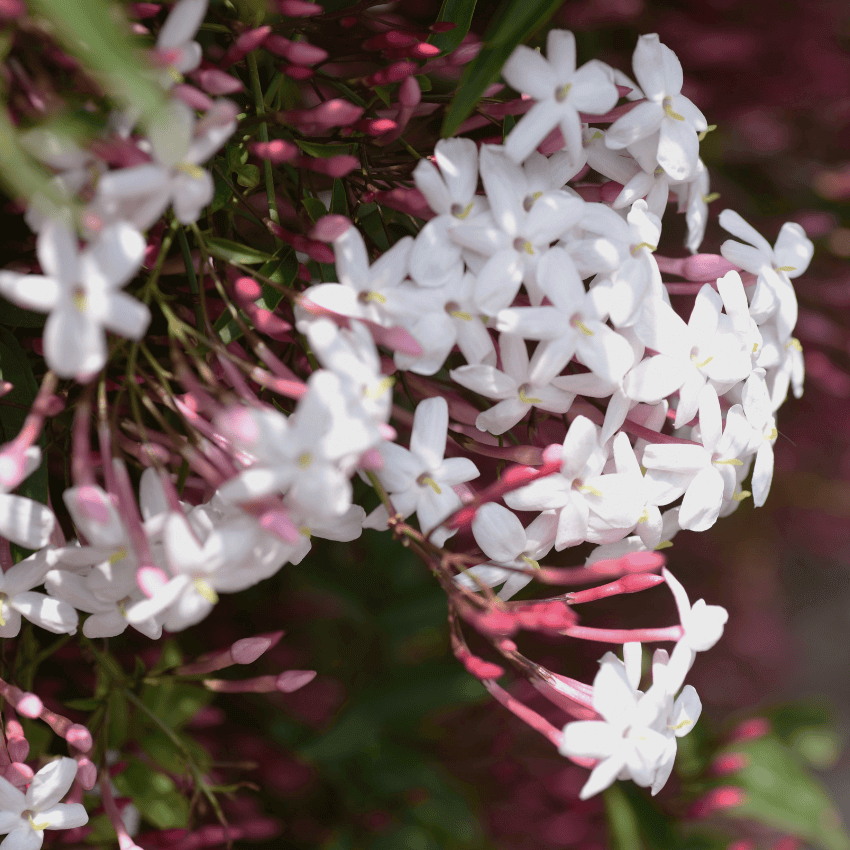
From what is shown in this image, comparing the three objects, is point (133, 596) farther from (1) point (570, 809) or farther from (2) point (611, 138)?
(1) point (570, 809)

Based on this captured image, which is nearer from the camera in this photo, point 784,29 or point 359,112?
point 359,112

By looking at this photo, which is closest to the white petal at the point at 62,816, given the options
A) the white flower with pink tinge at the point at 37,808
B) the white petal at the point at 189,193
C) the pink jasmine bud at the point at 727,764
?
the white flower with pink tinge at the point at 37,808

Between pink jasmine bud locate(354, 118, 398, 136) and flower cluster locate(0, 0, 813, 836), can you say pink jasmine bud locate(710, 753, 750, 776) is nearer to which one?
flower cluster locate(0, 0, 813, 836)

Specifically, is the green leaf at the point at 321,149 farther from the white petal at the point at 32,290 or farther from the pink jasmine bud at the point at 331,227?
the white petal at the point at 32,290

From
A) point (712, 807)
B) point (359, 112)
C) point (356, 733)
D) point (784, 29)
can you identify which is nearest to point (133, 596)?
point (359, 112)

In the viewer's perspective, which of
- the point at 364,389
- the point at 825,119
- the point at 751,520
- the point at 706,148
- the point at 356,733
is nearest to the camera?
the point at 364,389

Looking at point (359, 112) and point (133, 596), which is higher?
point (359, 112)
